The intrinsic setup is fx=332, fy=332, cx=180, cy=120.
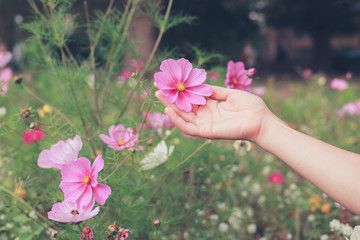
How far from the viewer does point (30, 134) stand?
1.55 metres

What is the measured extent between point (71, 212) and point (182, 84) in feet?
1.51

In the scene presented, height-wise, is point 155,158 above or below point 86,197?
below

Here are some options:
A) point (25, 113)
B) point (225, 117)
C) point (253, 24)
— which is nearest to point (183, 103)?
point (225, 117)

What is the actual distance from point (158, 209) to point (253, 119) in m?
0.91

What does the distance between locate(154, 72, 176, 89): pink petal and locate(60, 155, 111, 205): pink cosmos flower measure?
27cm

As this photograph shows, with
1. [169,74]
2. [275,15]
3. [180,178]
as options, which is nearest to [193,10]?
[275,15]

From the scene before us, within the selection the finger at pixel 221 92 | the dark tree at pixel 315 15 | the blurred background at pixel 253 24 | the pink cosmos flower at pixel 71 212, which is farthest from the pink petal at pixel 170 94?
the dark tree at pixel 315 15

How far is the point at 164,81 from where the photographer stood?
95cm

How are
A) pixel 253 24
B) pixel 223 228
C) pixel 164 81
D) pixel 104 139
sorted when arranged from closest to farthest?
1. pixel 164 81
2. pixel 104 139
3. pixel 223 228
4. pixel 253 24

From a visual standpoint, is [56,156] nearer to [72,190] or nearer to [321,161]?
[72,190]

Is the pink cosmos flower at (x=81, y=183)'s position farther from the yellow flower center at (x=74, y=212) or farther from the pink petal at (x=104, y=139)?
the pink petal at (x=104, y=139)

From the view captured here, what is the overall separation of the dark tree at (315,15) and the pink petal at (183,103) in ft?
35.7

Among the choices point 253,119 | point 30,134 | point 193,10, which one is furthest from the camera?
point 193,10

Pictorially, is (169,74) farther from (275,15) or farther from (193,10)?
(275,15)
